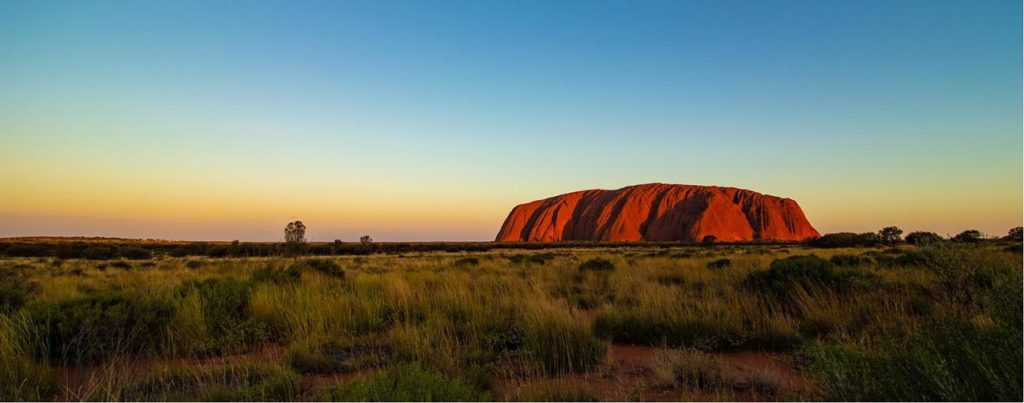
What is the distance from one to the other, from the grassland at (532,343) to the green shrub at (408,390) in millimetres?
18

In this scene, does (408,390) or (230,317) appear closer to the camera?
(408,390)

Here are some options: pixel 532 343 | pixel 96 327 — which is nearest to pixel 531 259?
pixel 532 343

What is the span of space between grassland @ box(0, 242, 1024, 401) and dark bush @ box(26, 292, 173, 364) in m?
0.03

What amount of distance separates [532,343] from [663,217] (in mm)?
94135

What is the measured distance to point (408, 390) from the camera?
3.78 m

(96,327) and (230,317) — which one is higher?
(96,327)

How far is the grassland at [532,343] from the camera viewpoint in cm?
361

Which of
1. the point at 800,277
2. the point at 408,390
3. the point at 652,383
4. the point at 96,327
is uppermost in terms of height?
the point at 800,277

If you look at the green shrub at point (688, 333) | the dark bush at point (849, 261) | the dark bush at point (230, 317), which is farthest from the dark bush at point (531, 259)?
the green shrub at point (688, 333)

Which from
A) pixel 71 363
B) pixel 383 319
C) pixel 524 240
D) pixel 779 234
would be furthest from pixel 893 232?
pixel 71 363

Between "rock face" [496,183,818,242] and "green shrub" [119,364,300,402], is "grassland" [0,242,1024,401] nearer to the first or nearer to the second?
"green shrub" [119,364,300,402]

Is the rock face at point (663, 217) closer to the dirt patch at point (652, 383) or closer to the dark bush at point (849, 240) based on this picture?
the dark bush at point (849, 240)

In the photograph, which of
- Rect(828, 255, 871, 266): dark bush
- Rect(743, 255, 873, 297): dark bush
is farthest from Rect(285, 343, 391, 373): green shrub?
Rect(828, 255, 871, 266): dark bush

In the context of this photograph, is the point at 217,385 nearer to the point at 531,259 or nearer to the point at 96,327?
the point at 96,327
